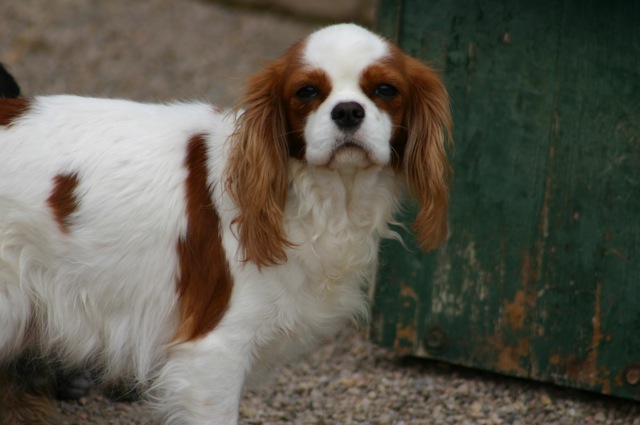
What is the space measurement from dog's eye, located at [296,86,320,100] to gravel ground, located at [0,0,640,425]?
350mm

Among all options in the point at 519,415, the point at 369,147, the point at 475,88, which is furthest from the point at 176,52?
the point at 369,147

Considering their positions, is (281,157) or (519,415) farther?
(519,415)

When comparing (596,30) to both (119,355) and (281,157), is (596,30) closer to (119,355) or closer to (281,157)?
(281,157)

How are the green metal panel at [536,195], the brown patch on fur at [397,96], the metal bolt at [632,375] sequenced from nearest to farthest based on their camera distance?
the brown patch on fur at [397,96], the green metal panel at [536,195], the metal bolt at [632,375]

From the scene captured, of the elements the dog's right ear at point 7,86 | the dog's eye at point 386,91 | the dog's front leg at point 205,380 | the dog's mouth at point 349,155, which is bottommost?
the dog's front leg at point 205,380

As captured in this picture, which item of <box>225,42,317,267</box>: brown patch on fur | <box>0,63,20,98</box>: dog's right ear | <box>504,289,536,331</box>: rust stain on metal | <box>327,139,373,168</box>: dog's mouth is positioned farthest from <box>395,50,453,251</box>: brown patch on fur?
<box>0,63,20,98</box>: dog's right ear

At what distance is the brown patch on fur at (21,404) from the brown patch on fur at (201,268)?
3.47 ft

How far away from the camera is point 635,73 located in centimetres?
414

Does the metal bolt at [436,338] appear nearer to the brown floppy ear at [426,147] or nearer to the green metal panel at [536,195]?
the green metal panel at [536,195]

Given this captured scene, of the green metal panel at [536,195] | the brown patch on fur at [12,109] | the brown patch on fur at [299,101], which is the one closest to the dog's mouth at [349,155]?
the brown patch on fur at [299,101]

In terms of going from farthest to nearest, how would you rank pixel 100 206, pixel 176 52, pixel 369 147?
pixel 176 52 → pixel 100 206 → pixel 369 147

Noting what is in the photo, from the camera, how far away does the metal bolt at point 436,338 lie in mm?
4746

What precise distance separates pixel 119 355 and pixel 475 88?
1.98 metres

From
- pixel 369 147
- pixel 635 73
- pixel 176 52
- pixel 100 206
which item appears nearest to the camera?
pixel 369 147
